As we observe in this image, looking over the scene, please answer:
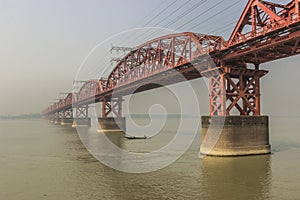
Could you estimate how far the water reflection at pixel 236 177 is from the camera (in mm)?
18406

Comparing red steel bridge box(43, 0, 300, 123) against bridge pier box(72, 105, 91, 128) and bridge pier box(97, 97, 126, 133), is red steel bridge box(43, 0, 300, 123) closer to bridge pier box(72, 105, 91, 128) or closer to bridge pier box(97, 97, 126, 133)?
bridge pier box(97, 97, 126, 133)

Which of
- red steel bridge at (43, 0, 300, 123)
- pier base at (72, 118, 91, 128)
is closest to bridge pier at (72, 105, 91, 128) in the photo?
pier base at (72, 118, 91, 128)

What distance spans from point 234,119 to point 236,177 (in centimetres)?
945

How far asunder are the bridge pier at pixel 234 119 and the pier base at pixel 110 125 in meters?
49.6

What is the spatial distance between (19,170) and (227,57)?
23133 mm

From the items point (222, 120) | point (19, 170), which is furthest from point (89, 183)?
point (222, 120)

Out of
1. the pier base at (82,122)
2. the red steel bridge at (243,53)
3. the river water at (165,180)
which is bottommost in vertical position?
the river water at (165,180)

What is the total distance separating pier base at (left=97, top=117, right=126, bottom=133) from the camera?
266 feet

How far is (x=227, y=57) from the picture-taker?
109 ft

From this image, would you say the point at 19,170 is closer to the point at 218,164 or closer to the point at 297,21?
the point at 218,164

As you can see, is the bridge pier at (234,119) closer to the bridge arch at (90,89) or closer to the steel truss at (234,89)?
the steel truss at (234,89)

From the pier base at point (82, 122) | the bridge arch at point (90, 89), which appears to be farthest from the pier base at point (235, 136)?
the pier base at point (82, 122)

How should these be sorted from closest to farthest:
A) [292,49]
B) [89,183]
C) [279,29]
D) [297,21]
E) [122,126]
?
1. [89,183]
2. [297,21]
3. [279,29]
4. [292,49]
5. [122,126]

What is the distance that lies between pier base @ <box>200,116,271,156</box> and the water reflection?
1.01 meters
